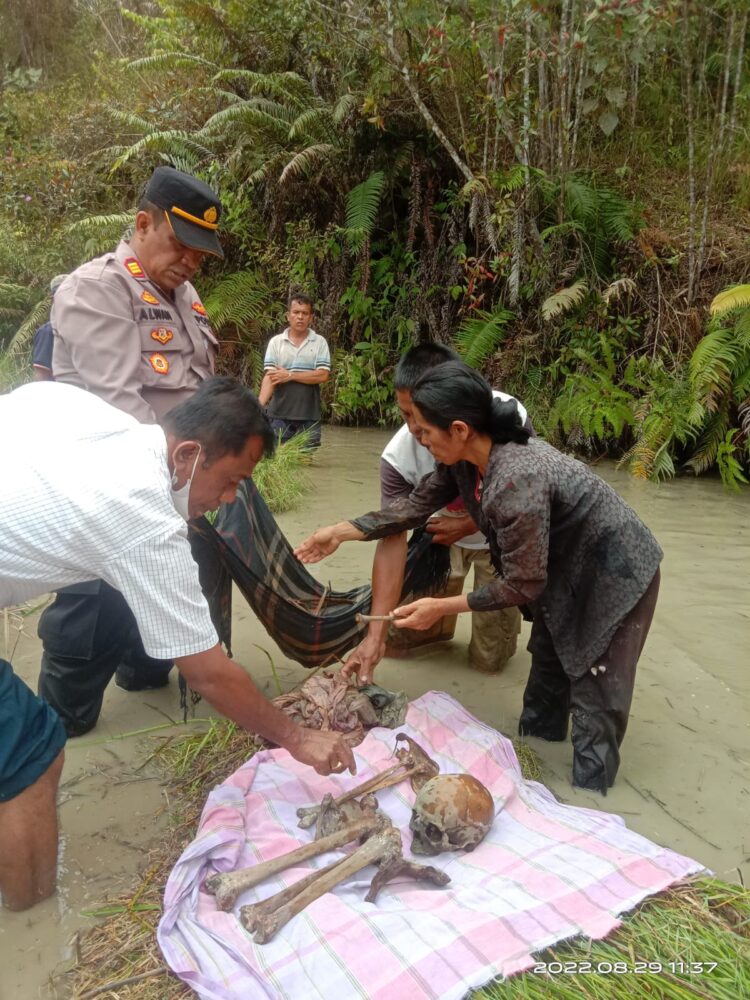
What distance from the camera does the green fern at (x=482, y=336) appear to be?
797 centimetres

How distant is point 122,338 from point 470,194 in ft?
20.7

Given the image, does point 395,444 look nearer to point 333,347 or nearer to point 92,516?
point 92,516

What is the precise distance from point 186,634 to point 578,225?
22.7 feet

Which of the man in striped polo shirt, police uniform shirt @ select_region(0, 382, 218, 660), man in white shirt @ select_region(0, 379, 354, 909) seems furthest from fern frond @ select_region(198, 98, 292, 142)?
police uniform shirt @ select_region(0, 382, 218, 660)

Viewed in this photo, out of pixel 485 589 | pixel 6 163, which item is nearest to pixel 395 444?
pixel 485 589

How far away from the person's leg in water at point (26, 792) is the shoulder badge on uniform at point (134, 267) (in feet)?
5.31

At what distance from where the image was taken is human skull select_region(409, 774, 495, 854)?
2270 mm

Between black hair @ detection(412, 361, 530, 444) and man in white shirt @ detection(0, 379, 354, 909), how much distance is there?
563mm

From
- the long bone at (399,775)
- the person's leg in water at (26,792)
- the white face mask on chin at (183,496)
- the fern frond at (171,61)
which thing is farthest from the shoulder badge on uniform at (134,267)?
the fern frond at (171,61)

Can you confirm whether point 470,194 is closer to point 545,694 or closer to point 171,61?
point 171,61

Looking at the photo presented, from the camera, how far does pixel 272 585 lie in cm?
310

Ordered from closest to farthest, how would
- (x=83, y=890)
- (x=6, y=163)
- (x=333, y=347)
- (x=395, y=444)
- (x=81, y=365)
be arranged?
(x=83, y=890)
(x=81, y=365)
(x=395, y=444)
(x=333, y=347)
(x=6, y=163)

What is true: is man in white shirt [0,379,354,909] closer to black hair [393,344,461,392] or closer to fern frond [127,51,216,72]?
black hair [393,344,461,392]

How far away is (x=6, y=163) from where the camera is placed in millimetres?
11188
